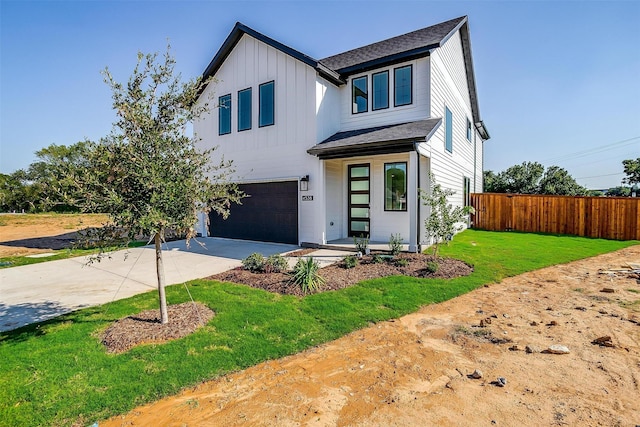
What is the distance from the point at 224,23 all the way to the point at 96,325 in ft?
40.6

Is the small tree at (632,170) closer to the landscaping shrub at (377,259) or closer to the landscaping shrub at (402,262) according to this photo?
the landscaping shrub at (402,262)

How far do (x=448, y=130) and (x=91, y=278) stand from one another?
12.4 metres

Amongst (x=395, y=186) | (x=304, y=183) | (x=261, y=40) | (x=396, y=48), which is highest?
(x=261, y=40)

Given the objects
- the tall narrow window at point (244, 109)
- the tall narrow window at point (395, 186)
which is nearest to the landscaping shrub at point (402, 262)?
the tall narrow window at point (395, 186)

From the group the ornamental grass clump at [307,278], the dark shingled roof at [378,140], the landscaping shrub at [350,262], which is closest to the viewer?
the ornamental grass clump at [307,278]

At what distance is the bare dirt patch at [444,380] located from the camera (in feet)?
8.27

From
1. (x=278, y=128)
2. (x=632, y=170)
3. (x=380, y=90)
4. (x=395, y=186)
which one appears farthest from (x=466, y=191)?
(x=632, y=170)

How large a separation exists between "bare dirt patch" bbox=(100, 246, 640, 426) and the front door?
6449mm

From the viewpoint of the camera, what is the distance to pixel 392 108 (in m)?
10.5

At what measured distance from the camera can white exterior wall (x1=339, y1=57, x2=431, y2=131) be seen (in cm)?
996

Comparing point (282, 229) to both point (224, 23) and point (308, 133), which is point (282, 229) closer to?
point (308, 133)

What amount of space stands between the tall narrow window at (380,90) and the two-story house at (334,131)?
4 centimetres

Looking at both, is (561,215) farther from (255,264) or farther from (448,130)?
(255,264)

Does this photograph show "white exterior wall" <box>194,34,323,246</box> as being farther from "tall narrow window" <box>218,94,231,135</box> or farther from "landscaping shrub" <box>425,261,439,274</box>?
"landscaping shrub" <box>425,261,439,274</box>
